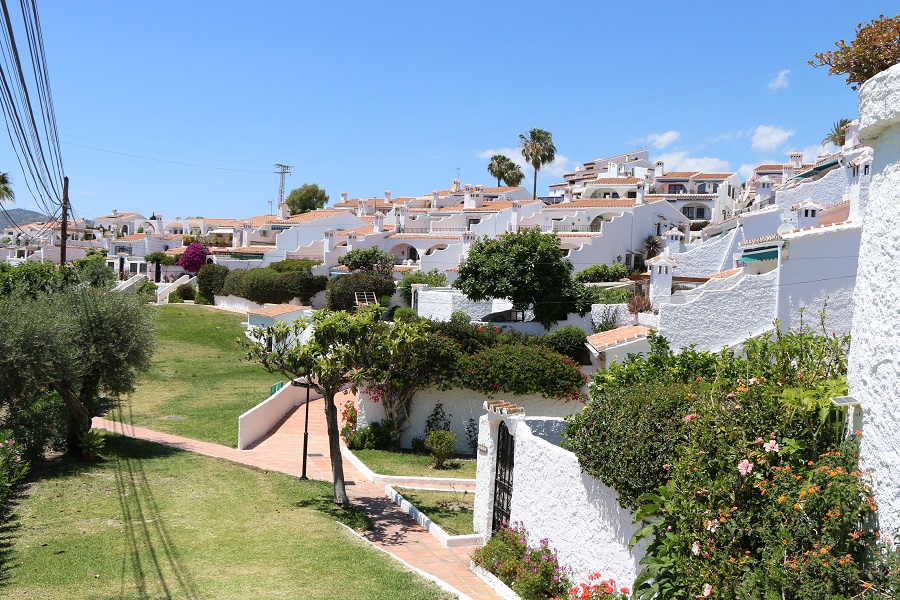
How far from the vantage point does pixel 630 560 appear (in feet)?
29.7

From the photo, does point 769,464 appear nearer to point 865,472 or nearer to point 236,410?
point 865,472

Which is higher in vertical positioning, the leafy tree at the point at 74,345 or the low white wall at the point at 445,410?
the leafy tree at the point at 74,345

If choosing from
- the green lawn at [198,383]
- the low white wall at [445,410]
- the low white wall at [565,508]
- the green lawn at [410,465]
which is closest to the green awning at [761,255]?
the low white wall at [445,410]

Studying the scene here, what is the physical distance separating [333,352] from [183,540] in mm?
4656

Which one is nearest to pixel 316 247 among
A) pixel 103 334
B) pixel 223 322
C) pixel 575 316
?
pixel 223 322

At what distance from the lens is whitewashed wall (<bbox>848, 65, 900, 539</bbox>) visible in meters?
6.02

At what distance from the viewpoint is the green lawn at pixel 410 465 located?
20.3 metres

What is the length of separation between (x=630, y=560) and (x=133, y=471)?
12.9 meters

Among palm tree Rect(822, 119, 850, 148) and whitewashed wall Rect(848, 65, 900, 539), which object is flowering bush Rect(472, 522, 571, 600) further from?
palm tree Rect(822, 119, 850, 148)

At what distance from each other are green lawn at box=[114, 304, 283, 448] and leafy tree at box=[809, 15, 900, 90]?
1318 cm

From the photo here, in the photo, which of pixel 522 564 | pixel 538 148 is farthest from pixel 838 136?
pixel 522 564

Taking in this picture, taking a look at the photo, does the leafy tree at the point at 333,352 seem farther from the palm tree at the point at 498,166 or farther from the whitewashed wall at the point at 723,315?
the palm tree at the point at 498,166

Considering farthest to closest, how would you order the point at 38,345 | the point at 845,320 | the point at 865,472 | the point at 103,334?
1. the point at 845,320
2. the point at 103,334
3. the point at 38,345
4. the point at 865,472

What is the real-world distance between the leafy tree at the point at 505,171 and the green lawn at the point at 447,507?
67.2m
